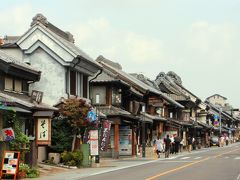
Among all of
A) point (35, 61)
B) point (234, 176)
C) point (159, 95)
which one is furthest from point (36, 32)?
point (159, 95)

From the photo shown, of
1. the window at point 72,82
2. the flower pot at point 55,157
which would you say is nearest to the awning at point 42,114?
the flower pot at point 55,157

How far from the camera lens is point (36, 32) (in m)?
33.8

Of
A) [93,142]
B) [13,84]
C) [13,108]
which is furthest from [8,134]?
[93,142]

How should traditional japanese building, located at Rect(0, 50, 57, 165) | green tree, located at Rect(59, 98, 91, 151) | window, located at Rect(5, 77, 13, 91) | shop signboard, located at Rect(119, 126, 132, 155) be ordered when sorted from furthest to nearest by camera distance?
1. shop signboard, located at Rect(119, 126, 132, 155)
2. green tree, located at Rect(59, 98, 91, 151)
3. window, located at Rect(5, 77, 13, 91)
4. traditional japanese building, located at Rect(0, 50, 57, 165)

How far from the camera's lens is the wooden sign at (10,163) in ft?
70.2

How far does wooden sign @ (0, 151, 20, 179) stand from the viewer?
70.2 feet

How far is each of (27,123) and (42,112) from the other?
5.08ft

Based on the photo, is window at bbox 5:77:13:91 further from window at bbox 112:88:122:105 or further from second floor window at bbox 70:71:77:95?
window at bbox 112:88:122:105

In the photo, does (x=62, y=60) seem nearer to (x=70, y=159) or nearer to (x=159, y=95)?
(x=70, y=159)

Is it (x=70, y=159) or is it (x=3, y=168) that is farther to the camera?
(x=70, y=159)

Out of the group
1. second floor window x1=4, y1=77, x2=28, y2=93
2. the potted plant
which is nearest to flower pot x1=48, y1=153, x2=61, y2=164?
second floor window x1=4, y1=77, x2=28, y2=93

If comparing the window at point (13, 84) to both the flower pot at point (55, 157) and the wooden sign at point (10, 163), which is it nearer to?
the flower pot at point (55, 157)

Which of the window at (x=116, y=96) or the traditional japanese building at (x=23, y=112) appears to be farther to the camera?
the window at (x=116, y=96)

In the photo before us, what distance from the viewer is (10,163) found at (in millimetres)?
21562
